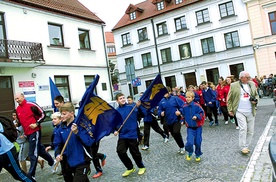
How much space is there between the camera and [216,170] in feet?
16.3

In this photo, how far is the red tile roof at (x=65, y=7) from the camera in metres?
15.6

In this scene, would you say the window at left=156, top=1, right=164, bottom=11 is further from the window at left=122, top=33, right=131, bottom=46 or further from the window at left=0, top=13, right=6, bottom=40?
the window at left=0, top=13, right=6, bottom=40

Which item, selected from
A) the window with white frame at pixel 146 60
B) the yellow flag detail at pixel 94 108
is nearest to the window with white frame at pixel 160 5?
the window with white frame at pixel 146 60

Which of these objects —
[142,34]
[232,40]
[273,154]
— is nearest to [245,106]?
[273,154]

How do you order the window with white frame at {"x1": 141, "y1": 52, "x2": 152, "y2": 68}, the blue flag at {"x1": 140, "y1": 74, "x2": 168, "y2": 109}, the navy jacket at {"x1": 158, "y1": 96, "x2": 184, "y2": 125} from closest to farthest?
the blue flag at {"x1": 140, "y1": 74, "x2": 168, "y2": 109}, the navy jacket at {"x1": 158, "y1": 96, "x2": 184, "y2": 125}, the window with white frame at {"x1": 141, "y1": 52, "x2": 152, "y2": 68}

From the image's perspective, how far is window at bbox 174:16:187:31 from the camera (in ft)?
99.9

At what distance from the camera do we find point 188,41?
98.9 ft

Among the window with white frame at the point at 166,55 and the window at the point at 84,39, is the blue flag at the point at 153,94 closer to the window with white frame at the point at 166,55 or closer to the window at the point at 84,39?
the window at the point at 84,39

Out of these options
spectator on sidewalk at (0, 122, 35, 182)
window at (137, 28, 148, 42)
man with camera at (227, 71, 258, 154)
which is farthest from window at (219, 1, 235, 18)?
spectator on sidewalk at (0, 122, 35, 182)

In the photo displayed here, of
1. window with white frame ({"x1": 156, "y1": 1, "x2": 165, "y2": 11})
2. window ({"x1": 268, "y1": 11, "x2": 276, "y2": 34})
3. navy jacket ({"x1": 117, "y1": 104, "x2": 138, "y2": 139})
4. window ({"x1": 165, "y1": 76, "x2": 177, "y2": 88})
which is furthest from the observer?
window with white frame ({"x1": 156, "y1": 1, "x2": 165, "y2": 11})

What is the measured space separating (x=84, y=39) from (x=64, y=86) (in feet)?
13.7

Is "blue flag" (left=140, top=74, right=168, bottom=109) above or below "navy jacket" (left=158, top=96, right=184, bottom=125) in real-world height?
above

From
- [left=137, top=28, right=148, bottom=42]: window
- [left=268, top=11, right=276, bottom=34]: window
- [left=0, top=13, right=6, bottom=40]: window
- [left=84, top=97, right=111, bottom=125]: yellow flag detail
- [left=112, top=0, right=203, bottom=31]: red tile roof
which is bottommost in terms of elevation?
[left=84, top=97, right=111, bottom=125]: yellow flag detail

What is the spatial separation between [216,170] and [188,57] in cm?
2618
